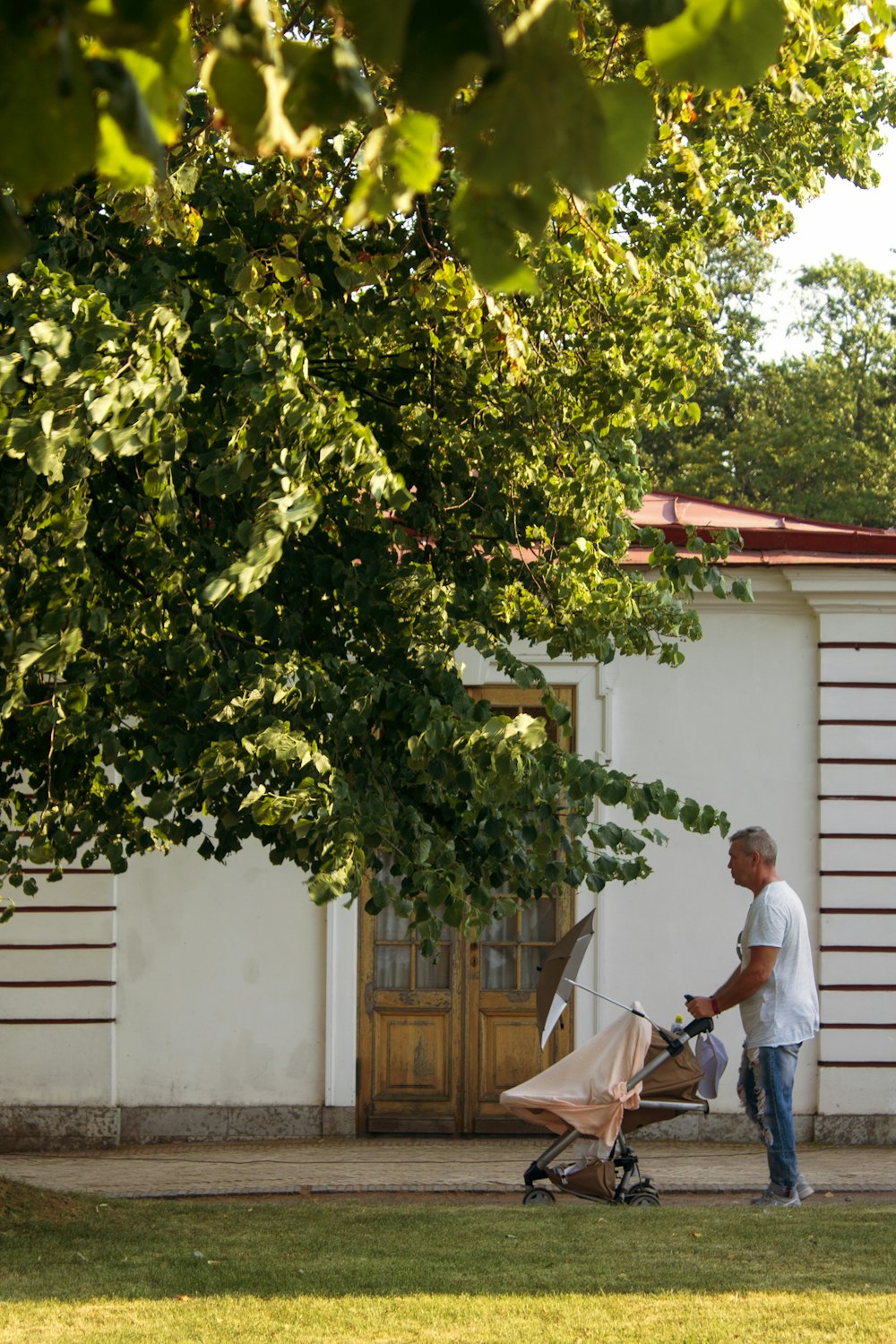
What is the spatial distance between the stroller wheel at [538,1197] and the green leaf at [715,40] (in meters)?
6.86

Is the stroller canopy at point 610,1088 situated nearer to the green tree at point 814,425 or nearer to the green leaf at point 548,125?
the green leaf at point 548,125

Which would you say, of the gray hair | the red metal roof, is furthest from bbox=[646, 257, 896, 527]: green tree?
the gray hair

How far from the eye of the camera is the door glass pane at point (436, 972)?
1105 cm

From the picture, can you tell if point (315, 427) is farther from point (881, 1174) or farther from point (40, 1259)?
point (881, 1174)

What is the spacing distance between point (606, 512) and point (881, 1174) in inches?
198

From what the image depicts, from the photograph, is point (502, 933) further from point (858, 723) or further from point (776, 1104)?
point (776, 1104)

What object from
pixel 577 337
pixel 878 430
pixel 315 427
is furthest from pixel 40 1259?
pixel 878 430

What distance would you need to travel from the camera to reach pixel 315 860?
5469 mm

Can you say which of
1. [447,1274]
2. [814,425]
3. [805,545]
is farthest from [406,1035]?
[814,425]

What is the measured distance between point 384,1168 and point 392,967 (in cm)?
165

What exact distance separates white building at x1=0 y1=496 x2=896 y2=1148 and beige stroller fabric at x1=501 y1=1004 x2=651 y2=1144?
3121 mm

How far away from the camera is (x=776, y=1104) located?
7.46 meters

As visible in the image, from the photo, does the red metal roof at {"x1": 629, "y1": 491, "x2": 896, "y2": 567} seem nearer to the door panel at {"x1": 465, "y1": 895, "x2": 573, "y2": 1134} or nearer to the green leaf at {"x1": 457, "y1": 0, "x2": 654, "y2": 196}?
the door panel at {"x1": 465, "y1": 895, "x2": 573, "y2": 1134}

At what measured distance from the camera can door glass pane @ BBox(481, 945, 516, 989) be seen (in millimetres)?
11055
